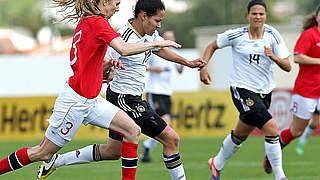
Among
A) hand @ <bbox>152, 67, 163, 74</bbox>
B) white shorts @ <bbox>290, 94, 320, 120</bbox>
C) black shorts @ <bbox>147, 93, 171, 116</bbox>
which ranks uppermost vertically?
white shorts @ <bbox>290, 94, 320, 120</bbox>

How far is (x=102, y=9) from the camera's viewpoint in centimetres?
641

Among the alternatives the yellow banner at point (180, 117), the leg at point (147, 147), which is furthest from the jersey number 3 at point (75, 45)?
the yellow banner at point (180, 117)

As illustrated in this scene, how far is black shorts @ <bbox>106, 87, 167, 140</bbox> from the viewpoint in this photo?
23.2ft

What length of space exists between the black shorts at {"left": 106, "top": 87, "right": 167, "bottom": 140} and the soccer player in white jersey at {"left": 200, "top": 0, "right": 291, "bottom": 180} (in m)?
1.37

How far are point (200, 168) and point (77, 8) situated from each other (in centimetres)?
471

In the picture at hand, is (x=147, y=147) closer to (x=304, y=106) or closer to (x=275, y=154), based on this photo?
(x=304, y=106)

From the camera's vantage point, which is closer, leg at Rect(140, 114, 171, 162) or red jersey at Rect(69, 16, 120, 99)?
red jersey at Rect(69, 16, 120, 99)

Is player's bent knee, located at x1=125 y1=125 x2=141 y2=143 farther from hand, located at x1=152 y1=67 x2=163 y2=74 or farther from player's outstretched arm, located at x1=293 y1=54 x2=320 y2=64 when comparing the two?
hand, located at x1=152 y1=67 x2=163 y2=74

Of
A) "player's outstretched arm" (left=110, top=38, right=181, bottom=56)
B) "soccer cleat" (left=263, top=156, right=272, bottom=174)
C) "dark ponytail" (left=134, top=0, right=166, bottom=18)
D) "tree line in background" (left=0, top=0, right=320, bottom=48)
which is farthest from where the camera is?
"tree line in background" (left=0, top=0, right=320, bottom=48)

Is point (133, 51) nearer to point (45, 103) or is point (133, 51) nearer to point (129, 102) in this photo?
point (129, 102)

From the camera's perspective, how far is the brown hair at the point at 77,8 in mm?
6344

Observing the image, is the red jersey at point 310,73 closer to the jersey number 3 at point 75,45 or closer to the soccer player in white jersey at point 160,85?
the soccer player in white jersey at point 160,85

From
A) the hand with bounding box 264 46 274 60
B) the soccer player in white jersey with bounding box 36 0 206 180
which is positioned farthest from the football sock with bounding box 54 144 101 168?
the hand with bounding box 264 46 274 60

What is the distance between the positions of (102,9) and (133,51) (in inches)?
23.8
